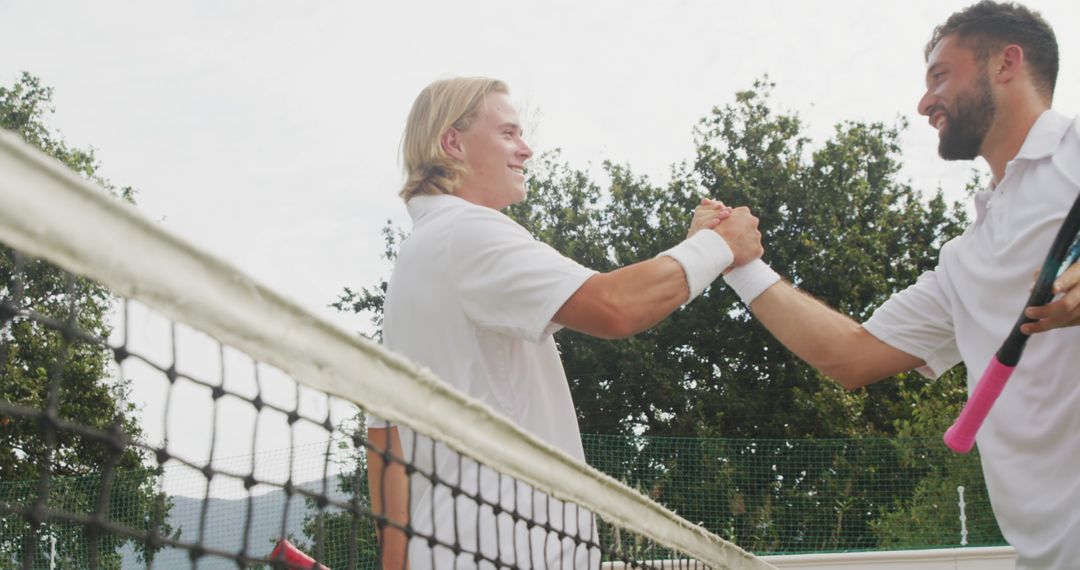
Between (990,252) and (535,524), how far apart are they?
57.0 inches

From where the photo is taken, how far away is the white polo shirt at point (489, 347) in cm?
215

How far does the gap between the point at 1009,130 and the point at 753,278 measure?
0.95 m

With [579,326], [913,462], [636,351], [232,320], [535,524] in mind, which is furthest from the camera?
[636,351]

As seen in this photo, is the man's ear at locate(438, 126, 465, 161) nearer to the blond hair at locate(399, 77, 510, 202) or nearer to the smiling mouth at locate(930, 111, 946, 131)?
the blond hair at locate(399, 77, 510, 202)

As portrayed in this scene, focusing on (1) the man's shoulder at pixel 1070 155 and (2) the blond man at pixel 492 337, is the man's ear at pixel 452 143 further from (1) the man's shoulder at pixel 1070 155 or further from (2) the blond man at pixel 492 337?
(1) the man's shoulder at pixel 1070 155

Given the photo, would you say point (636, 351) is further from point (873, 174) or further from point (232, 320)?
point (232, 320)

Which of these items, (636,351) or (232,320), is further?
(636,351)

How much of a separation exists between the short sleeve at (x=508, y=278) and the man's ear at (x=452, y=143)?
538 mm

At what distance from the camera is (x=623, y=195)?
22.9 meters

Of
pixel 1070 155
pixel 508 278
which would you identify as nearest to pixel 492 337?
pixel 508 278

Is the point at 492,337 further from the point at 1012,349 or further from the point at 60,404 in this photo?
the point at 60,404

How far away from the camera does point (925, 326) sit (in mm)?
3037

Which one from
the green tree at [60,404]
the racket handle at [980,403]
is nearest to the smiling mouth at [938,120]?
the racket handle at [980,403]

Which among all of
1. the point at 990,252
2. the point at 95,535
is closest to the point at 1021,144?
the point at 990,252
